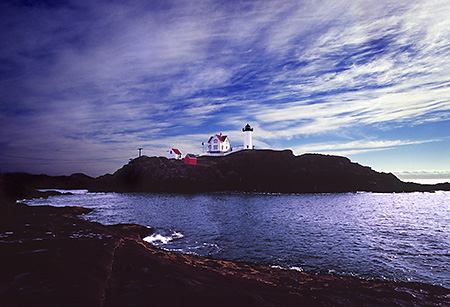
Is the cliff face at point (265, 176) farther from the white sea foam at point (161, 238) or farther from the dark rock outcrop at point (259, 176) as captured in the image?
the white sea foam at point (161, 238)

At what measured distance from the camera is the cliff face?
9488cm

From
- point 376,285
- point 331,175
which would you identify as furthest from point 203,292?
point 331,175

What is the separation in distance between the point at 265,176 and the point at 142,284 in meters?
93.0

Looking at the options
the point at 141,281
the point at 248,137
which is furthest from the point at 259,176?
the point at 141,281

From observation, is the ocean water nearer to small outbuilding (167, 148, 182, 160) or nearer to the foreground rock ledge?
the foreground rock ledge

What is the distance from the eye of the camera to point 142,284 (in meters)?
8.48

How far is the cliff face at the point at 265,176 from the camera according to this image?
9488 cm

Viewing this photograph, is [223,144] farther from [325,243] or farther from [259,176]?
[325,243]

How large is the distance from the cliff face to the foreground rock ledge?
269ft

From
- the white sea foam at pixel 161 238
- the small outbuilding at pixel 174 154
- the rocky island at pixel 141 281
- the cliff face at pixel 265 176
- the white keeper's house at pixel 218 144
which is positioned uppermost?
the white keeper's house at pixel 218 144

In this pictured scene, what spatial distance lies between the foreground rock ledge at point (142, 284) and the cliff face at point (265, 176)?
82.0 metres

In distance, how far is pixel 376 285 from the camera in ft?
39.5

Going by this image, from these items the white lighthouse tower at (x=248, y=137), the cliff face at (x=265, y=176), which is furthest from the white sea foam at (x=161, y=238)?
the white lighthouse tower at (x=248, y=137)

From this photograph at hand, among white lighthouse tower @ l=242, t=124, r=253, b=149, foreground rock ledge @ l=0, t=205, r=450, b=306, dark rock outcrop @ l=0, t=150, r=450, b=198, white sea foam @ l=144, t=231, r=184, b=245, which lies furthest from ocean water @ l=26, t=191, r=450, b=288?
white lighthouse tower @ l=242, t=124, r=253, b=149
